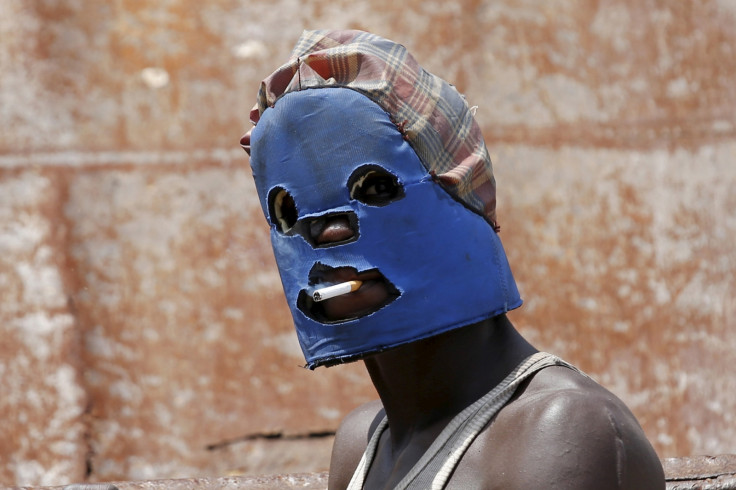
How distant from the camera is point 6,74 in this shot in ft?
10.7

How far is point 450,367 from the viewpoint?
1480 millimetres

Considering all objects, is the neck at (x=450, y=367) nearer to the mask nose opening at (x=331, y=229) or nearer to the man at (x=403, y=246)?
the man at (x=403, y=246)

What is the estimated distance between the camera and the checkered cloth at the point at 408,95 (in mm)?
1445

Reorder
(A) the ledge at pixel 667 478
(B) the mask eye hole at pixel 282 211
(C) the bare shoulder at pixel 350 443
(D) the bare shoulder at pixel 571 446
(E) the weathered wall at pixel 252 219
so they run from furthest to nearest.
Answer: (E) the weathered wall at pixel 252 219 < (A) the ledge at pixel 667 478 < (C) the bare shoulder at pixel 350 443 < (B) the mask eye hole at pixel 282 211 < (D) the bare shoulder at pixel 571 446

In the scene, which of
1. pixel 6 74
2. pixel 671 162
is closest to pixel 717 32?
pixel 671 162

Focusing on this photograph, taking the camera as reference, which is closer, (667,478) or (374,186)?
(374,186)

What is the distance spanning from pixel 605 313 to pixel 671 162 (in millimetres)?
543

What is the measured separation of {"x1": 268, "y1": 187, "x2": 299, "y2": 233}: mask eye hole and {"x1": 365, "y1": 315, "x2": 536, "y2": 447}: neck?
232 millimetres

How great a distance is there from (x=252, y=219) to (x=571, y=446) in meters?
2.02

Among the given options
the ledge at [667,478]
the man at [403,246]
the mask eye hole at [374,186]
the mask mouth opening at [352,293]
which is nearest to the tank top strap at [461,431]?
the man at [403,246]

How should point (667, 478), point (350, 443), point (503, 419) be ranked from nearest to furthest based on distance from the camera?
point (503, 419)
point (350, 443)
point (667, 478)

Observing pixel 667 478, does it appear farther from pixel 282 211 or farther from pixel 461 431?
pixel 282 211

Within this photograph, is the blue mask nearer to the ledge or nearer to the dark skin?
the dark skin

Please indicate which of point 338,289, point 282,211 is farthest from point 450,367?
point 282,211
